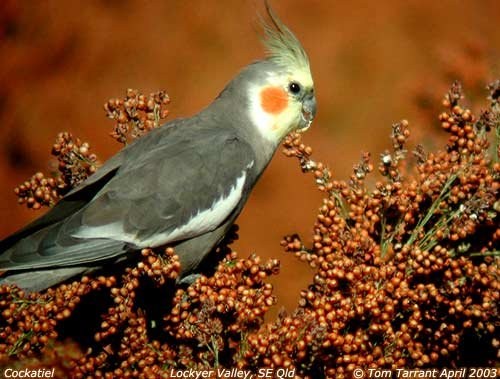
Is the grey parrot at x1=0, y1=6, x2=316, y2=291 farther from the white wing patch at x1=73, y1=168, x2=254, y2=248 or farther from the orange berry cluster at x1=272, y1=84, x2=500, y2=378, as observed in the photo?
the orange berry cluster at x1=272, y1=84, x2=500, y2=378

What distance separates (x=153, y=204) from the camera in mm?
1886

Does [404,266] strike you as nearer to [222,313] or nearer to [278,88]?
[222,313]

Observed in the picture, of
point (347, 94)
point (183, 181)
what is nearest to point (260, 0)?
point (183, 181)

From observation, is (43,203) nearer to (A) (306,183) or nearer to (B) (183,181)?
(B) (183,181)

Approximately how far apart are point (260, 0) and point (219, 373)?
1.35 metres

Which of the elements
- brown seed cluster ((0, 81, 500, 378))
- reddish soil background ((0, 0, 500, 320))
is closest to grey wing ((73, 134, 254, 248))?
brown seed cluster ((0, 81, 500, 378))

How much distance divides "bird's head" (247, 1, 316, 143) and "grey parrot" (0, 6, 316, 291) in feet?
0.06

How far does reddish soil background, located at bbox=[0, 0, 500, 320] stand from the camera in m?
3.92

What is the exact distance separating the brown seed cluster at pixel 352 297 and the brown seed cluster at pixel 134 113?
0.50 m

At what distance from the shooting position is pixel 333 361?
1394 millimetres

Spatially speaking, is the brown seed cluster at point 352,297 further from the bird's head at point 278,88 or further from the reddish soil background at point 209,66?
the reddish soil background at point 209,66

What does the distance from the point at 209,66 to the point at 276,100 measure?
177 cm

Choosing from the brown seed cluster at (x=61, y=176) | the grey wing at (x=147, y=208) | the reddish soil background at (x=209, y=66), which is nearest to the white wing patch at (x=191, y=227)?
the grey wing at (x=147, y=208)

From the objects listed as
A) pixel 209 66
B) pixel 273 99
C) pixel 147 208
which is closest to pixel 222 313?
pixel 147 208
